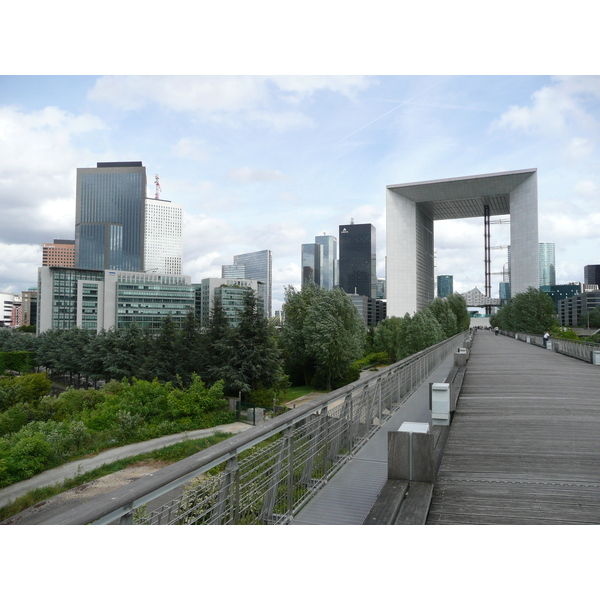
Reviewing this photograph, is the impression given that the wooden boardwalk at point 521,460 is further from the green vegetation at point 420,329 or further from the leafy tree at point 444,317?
the leafy tree at point 444,317

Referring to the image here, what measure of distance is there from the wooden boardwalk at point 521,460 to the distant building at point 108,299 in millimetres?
82962

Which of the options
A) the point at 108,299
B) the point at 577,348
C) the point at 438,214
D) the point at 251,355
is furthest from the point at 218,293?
the point at 577,348

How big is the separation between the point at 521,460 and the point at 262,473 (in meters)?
3.50

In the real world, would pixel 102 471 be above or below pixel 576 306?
below

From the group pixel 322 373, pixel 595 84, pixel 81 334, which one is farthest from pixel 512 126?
pixel 81 334

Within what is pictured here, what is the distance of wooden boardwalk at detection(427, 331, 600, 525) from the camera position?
3746 millimetres

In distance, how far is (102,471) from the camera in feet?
58.7

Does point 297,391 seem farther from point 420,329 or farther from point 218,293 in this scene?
point 218,293

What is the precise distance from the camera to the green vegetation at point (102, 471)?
16.0 m

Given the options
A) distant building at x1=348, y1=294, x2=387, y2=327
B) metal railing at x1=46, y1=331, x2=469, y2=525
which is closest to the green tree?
metal railing at x1=46, y1=331, x2=469, y2=525

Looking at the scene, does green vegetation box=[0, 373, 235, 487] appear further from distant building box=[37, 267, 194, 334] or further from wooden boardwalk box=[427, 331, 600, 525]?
distant building box=[37, 267, 194, 334]

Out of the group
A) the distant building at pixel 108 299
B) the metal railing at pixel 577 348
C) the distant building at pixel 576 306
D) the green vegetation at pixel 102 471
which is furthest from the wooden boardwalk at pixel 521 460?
the distant building at pixel 576 306
